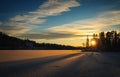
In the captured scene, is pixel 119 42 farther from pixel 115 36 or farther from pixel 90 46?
pixel 90 46

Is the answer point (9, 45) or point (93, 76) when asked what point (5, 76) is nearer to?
point (93, 76)

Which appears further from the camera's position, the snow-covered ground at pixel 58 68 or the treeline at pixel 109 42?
the treeline at pixel 109 42

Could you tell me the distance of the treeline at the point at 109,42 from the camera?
145250mm

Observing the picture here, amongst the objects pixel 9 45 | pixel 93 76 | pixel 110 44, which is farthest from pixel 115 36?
pixel 93 76

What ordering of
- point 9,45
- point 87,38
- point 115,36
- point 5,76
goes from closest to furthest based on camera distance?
1. point 5,76
2. point 87,38
3. point 115,36
4. point 9,45

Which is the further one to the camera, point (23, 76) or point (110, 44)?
point (110, 44)

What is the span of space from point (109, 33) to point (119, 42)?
16.5 meters

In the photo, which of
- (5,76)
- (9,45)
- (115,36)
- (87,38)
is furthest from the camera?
(9,45)

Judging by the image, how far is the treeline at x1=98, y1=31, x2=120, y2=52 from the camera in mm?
145250

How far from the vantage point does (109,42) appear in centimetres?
15325

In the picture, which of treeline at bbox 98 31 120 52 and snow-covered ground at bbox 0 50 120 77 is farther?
treeline at bbox 98 31 120 52

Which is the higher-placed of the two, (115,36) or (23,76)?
(115,36)

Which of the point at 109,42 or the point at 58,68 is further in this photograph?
the point at 109,42

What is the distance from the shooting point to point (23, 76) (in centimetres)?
1534
